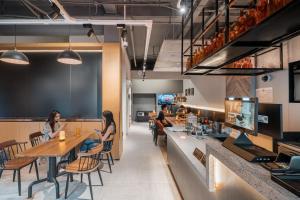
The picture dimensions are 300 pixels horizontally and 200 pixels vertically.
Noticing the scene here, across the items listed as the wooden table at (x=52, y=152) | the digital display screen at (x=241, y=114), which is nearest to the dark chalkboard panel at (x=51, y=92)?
the wooden table at (x=52, y=152)

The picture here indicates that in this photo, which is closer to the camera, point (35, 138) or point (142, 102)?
point (35, 138)

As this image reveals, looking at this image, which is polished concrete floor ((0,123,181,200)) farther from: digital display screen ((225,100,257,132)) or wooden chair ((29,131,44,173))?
digital display screen ((225,100,257,132))

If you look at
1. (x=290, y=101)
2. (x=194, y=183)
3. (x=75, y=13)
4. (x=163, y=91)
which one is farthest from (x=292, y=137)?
(x=163, y=91)

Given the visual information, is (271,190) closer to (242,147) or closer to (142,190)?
(242,147)

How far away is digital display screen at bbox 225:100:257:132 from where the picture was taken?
5.00ft

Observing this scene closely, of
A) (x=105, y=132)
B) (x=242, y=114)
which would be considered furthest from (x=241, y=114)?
(x=105, y=132)

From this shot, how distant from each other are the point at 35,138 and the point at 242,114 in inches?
182

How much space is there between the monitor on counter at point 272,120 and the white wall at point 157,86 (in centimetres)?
1189

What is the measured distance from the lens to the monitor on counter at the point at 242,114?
1.51 meters

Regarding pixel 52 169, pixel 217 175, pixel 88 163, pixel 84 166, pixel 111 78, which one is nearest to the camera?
pixel 217 175

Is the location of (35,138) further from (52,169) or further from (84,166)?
(84,166)

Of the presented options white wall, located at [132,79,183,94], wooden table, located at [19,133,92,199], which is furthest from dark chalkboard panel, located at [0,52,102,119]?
white wall, located at [132,79,183,94]

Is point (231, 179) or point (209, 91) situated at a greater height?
point (209, 91)

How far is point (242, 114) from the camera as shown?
166cm
